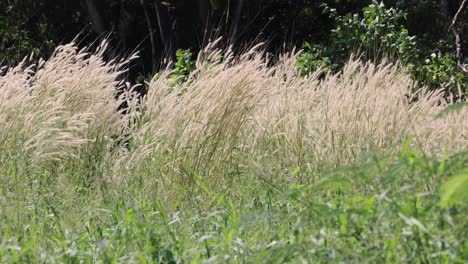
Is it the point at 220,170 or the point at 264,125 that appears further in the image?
the point at 264,125

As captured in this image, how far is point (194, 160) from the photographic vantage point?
5.88m

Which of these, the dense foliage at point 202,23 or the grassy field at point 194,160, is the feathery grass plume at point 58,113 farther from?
the dense foliage at point 202,23

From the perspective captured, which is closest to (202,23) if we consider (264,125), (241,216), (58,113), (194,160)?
(264,125)

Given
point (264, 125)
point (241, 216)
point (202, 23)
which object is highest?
point (241, 216)

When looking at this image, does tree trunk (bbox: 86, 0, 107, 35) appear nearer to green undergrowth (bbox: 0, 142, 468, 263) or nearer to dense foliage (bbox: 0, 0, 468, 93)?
dense foliage (bbox: 0, 0, 468, 93)

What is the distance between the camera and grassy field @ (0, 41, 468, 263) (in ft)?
12.8

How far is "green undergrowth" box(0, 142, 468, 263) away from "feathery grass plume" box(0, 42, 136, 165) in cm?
17

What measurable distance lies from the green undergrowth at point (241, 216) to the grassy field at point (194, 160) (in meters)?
0.02

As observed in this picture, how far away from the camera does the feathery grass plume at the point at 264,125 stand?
5.91 metres

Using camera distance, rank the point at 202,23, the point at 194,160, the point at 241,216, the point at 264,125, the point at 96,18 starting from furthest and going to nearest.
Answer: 1. the point at 96,18
2. the point at 202,23
3. the point at 264,125
4. the point at 194,160
5. the point at 241,216

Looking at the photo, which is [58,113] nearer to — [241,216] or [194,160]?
[194,160]

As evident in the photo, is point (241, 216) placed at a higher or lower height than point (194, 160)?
higher

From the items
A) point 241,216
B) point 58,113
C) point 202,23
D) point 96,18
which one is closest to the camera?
point 241,216

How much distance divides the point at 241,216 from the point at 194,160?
1824 millimetres
